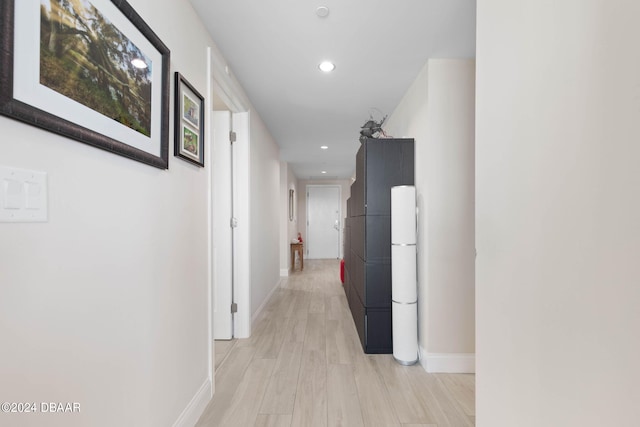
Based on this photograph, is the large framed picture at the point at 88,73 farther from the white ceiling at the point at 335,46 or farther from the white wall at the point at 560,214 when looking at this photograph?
the white wall at the point at 560,214

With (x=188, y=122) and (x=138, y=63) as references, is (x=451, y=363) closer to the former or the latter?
(x=188, y=122)

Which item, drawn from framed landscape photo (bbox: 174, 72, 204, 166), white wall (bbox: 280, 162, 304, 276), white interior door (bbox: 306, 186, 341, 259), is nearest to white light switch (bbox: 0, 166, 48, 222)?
framed landscape photo (bbox: 174, 72, 204, 166)

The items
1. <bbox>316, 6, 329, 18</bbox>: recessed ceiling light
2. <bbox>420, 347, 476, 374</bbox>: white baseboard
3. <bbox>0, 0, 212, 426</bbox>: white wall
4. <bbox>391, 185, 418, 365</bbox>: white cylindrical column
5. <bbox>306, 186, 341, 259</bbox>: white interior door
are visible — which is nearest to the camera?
<bbox>0, 0, 212, 426</bbox>: white wall

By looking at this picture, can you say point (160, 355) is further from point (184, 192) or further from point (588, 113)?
point (588, 113)

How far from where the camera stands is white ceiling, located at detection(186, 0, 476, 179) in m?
1.66

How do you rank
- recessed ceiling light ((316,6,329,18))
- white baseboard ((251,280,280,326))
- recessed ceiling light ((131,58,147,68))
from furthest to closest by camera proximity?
white baseboard ((251,280,280,326)) < recessed ceiling light ((316,6,329,18)) < recessed ceiling light ((131,58,147,68))

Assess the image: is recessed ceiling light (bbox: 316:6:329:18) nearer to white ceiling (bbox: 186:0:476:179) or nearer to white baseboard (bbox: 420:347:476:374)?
white ceiling (bbox: 186:0:476:179)

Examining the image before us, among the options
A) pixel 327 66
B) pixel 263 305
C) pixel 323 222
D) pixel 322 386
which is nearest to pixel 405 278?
pixel 322 386

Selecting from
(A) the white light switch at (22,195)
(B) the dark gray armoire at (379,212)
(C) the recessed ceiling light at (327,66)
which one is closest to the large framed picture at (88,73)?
(A) the white light switch at (22,195)

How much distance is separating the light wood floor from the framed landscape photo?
57.8 inches

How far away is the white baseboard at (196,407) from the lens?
1490 millimetres

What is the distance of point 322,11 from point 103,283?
1.69 metres

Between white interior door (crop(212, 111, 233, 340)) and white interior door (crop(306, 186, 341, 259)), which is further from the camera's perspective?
white interior door (crop(306, 186, 341, 259))

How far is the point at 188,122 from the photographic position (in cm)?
162
